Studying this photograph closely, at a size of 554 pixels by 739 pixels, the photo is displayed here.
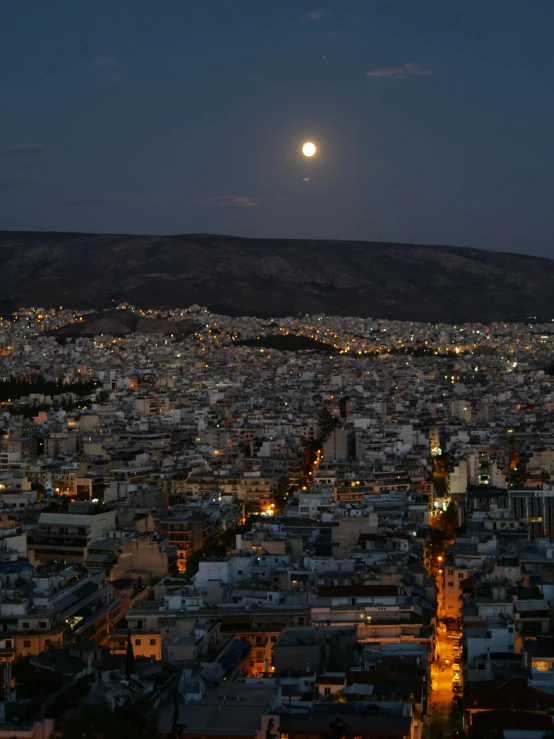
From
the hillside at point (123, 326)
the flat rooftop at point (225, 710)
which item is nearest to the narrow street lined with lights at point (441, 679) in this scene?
the flat rooftop at point (225, 710)

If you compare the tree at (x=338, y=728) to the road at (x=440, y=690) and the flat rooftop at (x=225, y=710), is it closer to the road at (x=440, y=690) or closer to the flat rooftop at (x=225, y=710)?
the flat rooftop at (x=225, y=710)

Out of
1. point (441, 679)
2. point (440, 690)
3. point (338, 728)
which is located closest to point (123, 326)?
point (441, 679)

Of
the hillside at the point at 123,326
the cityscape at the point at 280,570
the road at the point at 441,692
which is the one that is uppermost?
the hillside at the point at 123,326

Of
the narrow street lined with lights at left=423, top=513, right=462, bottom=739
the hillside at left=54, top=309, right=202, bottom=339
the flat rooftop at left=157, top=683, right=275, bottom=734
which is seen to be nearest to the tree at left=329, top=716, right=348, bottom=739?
the flat rooftop at left=157, top=683, right=275, bottom=734

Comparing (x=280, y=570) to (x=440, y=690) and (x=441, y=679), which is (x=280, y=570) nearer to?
(x=441, y=679)

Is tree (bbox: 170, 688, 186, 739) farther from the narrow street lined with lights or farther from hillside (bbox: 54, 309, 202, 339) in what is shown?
hillside (bbox: 54, 309, 202, 339)

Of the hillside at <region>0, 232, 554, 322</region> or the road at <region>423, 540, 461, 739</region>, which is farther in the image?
the hillside at <region>0, 232, 554, 322</region>

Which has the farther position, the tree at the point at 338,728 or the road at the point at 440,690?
the road at the point at 440,690
